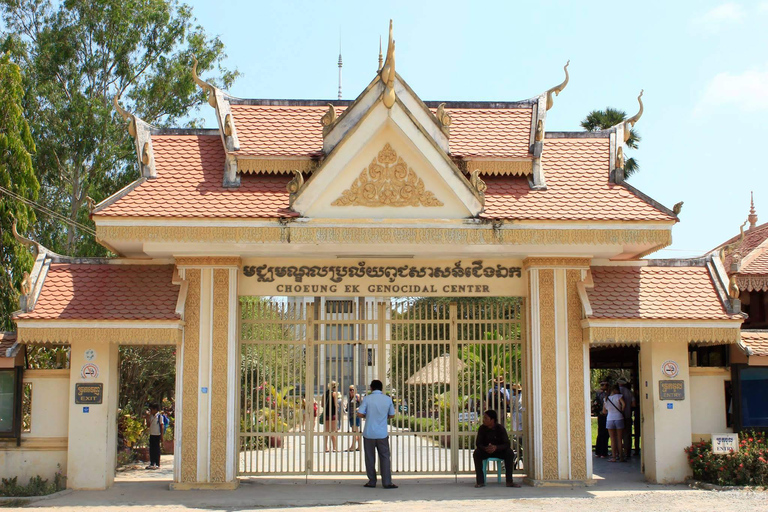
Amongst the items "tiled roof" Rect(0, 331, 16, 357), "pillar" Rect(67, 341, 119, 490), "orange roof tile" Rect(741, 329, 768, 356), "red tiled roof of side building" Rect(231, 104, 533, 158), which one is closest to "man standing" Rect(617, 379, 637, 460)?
"orange roof tile" Rect(741, 329, 768, 356)

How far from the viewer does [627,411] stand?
14.8 m

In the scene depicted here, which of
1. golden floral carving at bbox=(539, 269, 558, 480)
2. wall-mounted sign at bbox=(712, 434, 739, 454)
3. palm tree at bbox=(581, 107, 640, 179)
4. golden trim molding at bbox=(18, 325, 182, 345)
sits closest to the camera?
golden trim molding at bbox=(18, 325, 182, 345)

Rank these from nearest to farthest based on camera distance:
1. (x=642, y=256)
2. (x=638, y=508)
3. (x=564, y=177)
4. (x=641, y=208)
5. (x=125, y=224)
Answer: (x=638, y=508)
(x=125, y=224)
(x=641, y=208)
(x=564, y=177)
(x=642, y=256)

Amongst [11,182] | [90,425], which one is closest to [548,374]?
[90,425]

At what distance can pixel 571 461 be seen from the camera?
11711 mm

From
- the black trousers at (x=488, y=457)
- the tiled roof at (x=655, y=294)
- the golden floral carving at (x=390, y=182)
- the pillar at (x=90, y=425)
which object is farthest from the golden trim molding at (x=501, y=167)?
the pillar at (x=90, y=425)

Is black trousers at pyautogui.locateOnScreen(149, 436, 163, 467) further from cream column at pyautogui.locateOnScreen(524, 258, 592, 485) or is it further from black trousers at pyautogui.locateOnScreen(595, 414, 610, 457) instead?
black trousers at pyautogui.locateOnScreen(595, 414, 610, 457)

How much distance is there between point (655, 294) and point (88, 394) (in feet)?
27.1

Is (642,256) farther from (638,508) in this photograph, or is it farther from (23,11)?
(23,11)

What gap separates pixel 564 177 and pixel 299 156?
406cm

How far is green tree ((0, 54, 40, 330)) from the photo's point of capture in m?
15.0

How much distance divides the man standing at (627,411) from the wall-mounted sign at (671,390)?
295 cm

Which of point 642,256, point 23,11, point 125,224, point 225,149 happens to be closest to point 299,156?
point 225,149

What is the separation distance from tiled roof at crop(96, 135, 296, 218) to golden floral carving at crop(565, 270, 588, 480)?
426 cm
